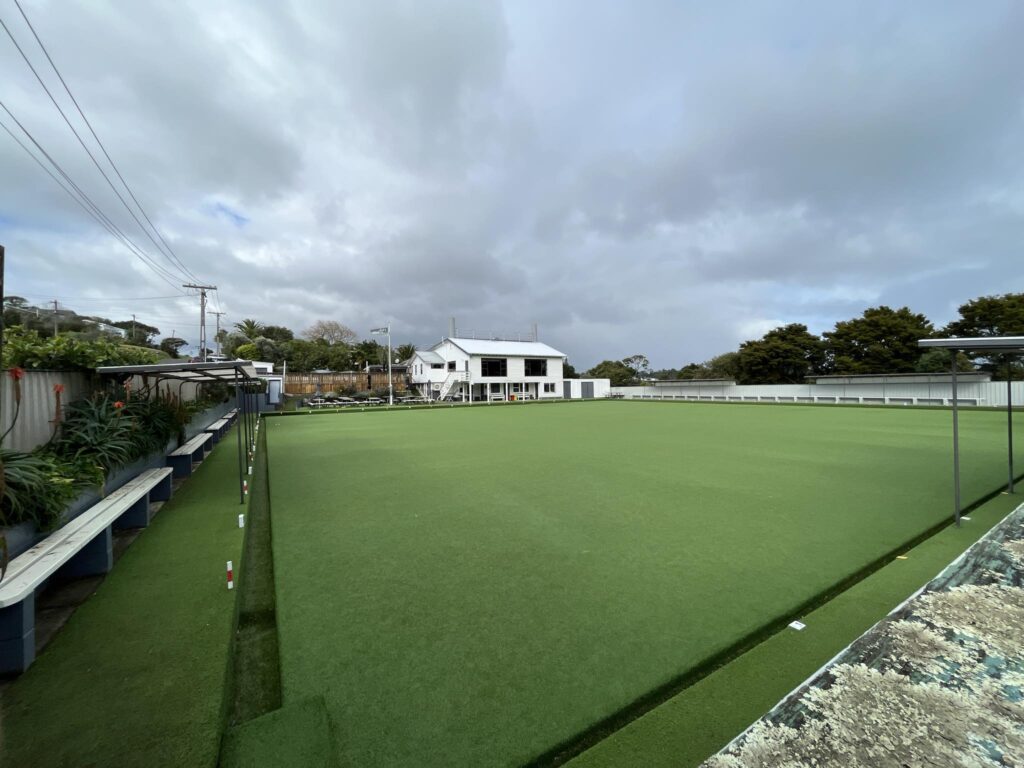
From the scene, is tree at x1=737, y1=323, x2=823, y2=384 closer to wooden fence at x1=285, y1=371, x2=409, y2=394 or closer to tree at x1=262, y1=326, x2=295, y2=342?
wooden fence at x1=285, y1=371, x2=409, y2=394

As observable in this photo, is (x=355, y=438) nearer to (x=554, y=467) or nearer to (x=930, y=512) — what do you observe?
(x=554, y=467)

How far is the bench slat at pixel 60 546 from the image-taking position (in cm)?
240

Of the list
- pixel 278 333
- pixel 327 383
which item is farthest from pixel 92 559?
pixel 278 333

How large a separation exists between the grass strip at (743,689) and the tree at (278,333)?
58847 mm

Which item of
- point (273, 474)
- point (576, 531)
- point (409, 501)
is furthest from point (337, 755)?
point (273, 474)

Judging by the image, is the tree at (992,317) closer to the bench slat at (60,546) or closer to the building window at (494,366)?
the building window at (494,366)

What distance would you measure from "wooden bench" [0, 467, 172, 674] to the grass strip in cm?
290

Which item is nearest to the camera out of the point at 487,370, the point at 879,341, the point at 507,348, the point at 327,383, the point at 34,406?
the point at 34,406

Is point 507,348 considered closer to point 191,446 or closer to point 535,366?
point 535,366

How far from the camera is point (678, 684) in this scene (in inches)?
89.7

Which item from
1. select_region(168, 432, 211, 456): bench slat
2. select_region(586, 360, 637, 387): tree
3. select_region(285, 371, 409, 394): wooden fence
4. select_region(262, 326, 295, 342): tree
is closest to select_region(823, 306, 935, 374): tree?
select_region(586, 360, 637, 387): tree

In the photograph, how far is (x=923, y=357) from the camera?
27594 mm

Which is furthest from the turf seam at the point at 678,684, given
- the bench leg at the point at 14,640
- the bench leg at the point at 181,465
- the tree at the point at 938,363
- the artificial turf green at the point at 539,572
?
the tree at the point at 938,363

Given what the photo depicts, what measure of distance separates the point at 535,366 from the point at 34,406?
3194 centimetres
